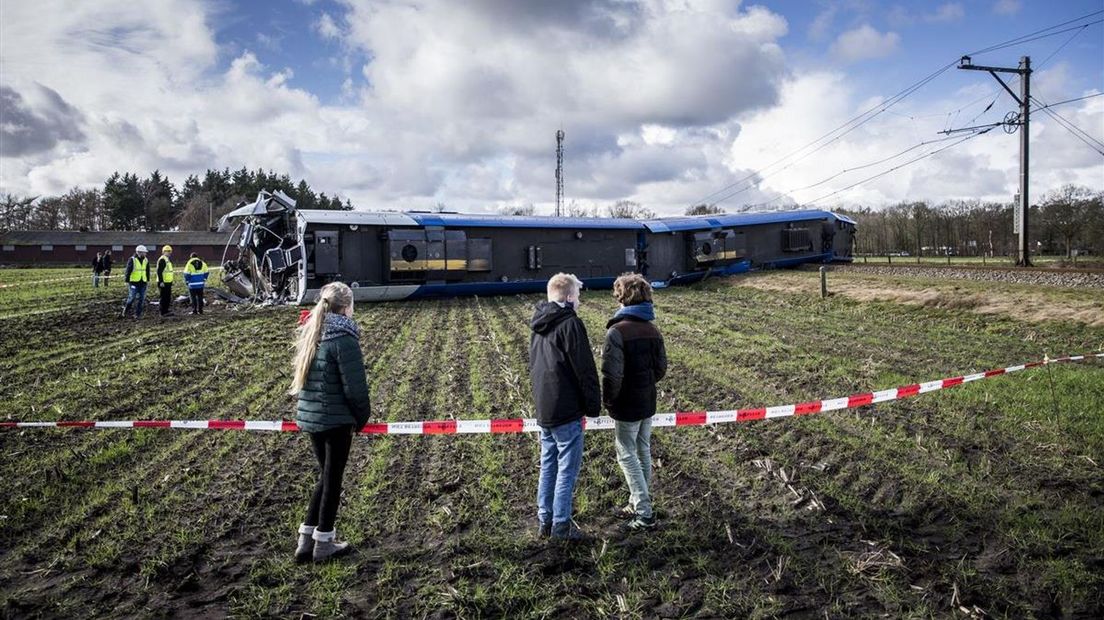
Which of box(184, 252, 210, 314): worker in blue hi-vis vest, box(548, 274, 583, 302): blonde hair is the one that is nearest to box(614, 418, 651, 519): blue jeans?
box(548, 274, 583, 302): blonde hair

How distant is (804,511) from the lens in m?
5.03

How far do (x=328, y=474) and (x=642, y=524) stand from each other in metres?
2.35

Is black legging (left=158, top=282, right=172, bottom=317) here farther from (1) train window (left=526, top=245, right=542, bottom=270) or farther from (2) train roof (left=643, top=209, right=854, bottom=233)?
(2) train roof (left=643, top=209, right=854, bottom=233)

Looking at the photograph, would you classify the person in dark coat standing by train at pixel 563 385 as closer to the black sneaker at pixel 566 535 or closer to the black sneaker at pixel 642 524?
the black sneaker at pixel 566 535

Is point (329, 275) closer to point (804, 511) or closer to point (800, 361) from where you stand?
point (800, 361)

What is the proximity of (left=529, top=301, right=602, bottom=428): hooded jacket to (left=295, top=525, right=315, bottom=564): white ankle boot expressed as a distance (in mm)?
1822

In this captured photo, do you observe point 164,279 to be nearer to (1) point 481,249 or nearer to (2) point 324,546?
(1) point 481,249

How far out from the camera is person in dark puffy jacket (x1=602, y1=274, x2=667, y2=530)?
4688mm

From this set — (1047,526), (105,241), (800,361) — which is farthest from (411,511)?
(105,241)

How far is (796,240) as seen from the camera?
2962cm

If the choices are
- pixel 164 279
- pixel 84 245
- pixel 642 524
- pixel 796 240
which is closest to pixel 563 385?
pixel 642 524

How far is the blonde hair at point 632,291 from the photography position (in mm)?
4844

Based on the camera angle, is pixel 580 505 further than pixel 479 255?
No

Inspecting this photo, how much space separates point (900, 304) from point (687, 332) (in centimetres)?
744
